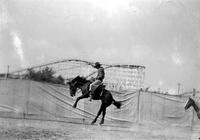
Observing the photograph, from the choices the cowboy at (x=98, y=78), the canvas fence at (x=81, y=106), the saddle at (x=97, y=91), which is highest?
the cowboy at (x=98, y=78)

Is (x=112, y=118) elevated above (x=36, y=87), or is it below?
below

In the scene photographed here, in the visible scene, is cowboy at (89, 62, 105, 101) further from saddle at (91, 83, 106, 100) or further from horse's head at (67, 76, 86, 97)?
horse's head at (67, 76, 86, 97)

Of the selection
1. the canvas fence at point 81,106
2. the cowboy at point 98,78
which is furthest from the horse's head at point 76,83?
the canvas fence at point 81,106

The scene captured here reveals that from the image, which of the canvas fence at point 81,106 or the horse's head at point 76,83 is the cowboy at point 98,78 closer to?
the horse's head at point 76,83

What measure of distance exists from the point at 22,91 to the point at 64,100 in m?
2.62

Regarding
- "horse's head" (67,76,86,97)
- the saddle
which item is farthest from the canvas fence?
the saddle

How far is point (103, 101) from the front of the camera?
77.3 feet

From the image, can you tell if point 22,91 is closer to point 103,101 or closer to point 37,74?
point 103,101

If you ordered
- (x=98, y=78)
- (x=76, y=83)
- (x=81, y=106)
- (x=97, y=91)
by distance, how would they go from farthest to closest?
1. (x=81, y=106)
2. (x=76, y=83)
3. (x=97, y=91)
4. (x=98, y=78)

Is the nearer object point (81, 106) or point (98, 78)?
point (98, 78)

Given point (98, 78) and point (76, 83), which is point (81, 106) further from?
point (98, 78)

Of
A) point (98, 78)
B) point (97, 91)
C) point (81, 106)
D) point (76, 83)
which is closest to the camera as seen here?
point (98, 78)

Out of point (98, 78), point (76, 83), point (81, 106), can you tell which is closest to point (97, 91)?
point (98, 78)

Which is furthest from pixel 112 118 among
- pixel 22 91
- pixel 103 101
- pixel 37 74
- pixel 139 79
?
pixel 37 74
